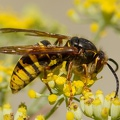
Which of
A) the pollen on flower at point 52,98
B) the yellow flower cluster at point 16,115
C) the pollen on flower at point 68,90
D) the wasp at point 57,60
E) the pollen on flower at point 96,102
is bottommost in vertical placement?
the yellow flower cluster at point 16,115

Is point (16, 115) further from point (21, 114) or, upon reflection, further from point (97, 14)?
point (97, 14)

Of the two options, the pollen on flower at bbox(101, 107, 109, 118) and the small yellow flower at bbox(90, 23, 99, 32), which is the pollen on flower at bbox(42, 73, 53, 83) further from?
the small yellow flower at bbox(90, 23, 99, 32)

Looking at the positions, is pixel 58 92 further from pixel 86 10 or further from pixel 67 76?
pixel 86 10

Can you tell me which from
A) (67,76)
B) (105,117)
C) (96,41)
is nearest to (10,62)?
(96,41)

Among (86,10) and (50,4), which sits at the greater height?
(86,10)

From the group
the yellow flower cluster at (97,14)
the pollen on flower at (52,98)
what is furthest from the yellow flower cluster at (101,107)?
the yellow flower cluster at (97,14)

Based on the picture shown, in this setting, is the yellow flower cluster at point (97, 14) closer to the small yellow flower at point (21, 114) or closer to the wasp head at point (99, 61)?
the wasp head at point (99, 61)

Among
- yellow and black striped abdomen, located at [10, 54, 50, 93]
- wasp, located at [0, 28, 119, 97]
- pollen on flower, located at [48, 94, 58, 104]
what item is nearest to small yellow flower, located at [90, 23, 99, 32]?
wasp, located at [0, 28, 119, 97]
